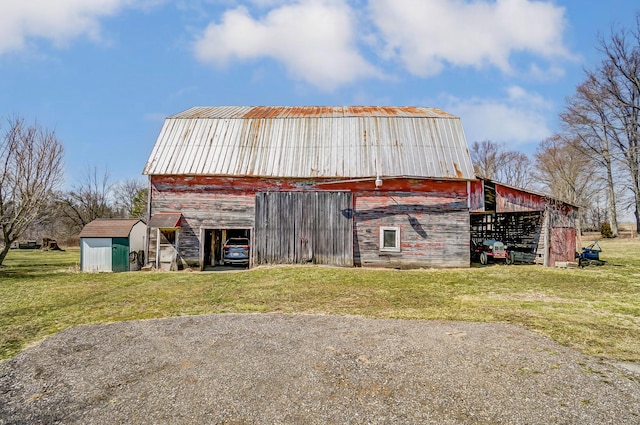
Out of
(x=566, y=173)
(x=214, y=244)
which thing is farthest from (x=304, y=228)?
(x=566, y=173)

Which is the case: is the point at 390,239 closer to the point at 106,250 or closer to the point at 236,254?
the point at 236,254

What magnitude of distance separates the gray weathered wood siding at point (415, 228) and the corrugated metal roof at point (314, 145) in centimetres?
123

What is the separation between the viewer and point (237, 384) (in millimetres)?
4852

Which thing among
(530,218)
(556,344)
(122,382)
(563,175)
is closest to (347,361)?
(122,382)

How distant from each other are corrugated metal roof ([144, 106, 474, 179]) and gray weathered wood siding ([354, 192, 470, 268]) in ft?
4.05

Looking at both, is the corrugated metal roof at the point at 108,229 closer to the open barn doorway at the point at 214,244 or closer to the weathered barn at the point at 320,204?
the weathered barn at the point at 320,204

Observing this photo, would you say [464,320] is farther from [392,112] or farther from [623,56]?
[623,56]

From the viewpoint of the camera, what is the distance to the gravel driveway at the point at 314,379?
13.5 feet

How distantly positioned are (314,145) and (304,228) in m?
4.49

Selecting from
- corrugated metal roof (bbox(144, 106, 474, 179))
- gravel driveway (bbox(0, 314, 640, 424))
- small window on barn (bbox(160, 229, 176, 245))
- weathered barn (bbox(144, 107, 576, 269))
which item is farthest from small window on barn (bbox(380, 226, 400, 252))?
gravel driveway (bbox(0, 314, 640, 424))

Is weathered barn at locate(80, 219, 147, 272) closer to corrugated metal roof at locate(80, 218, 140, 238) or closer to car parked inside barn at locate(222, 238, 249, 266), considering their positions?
corrugated metal roof at locate(80, 218, 140, 238)

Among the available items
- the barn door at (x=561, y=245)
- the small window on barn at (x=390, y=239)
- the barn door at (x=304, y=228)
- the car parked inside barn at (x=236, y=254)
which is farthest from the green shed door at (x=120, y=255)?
the barn door at (x=561, y=245)

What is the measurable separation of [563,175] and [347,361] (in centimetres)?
4878

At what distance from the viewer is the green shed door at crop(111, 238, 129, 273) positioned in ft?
57.4
